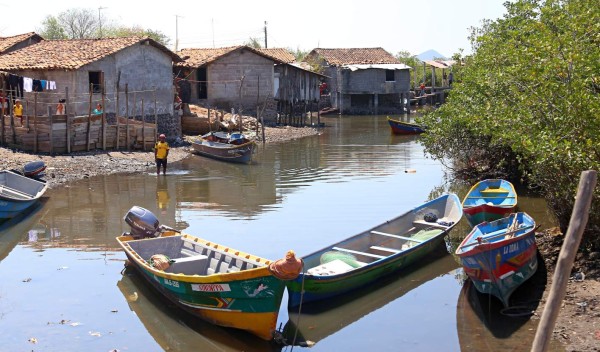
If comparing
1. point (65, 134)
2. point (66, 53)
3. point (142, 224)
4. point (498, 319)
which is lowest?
point (498, 319)

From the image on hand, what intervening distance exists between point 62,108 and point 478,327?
61.2 ft

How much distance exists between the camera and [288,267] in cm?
833

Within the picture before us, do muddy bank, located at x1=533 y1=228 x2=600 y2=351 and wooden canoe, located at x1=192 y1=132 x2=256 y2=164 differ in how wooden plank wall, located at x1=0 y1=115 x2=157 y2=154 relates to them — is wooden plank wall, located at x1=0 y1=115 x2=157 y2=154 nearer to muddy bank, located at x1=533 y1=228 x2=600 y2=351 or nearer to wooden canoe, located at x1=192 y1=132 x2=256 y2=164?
wooden canoe, located at x1=192 y1=132 x2=256 y2=164

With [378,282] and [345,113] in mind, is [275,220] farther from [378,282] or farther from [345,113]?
[345,113]

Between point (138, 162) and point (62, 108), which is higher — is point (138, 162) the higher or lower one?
the lower one

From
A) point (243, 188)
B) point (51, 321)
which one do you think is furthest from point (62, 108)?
point (51, 321)

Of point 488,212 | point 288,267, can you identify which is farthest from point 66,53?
point 288,267

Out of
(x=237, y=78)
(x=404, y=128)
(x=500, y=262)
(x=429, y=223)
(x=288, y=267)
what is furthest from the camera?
(x=237, y=78)

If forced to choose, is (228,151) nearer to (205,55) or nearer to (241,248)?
(241,248)

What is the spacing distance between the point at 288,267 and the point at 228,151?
17.0m

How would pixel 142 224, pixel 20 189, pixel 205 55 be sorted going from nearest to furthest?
pixel 142 224 < pixel 20 189 < pixel 205 55

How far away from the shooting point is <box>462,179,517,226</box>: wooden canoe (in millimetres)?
12883

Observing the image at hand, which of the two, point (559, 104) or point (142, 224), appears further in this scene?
point (142, 224)

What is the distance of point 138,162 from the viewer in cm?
2355
